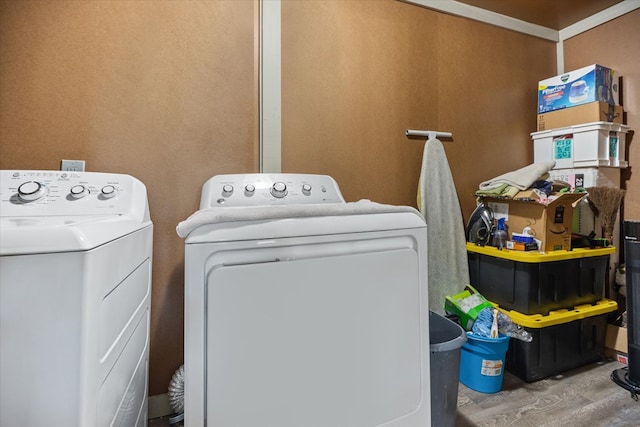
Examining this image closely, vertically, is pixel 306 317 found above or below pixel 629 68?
below

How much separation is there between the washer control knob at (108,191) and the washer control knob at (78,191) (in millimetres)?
45

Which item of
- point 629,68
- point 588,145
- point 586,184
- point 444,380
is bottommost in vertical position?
point 444,380

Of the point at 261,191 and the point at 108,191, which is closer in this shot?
the point at 108,191

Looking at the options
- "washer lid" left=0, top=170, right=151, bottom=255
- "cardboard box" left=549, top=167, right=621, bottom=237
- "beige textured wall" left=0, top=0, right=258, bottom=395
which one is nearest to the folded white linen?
"washer lid" left=0, top=170, right=151, bottom=255

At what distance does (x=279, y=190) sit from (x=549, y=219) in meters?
1.45

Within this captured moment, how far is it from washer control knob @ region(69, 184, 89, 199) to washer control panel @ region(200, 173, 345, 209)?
40cm

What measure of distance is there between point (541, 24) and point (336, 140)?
2.00 meters

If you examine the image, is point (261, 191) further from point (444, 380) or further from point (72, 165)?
point (444, 380)

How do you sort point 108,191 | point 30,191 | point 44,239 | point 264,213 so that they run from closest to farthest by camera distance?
point 44,239 → point 264,213 → point 30,191 → point 108,191

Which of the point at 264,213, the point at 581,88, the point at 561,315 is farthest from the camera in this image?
the point at 581,88

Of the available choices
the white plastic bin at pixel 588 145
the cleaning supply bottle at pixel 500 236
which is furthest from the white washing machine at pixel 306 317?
the white plastic bin at pixel 588 145

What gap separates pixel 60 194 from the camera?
1.03 m

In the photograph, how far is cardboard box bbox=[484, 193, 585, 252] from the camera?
1685 millimetres

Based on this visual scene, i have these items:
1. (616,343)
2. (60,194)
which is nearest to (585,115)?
(616,343)
